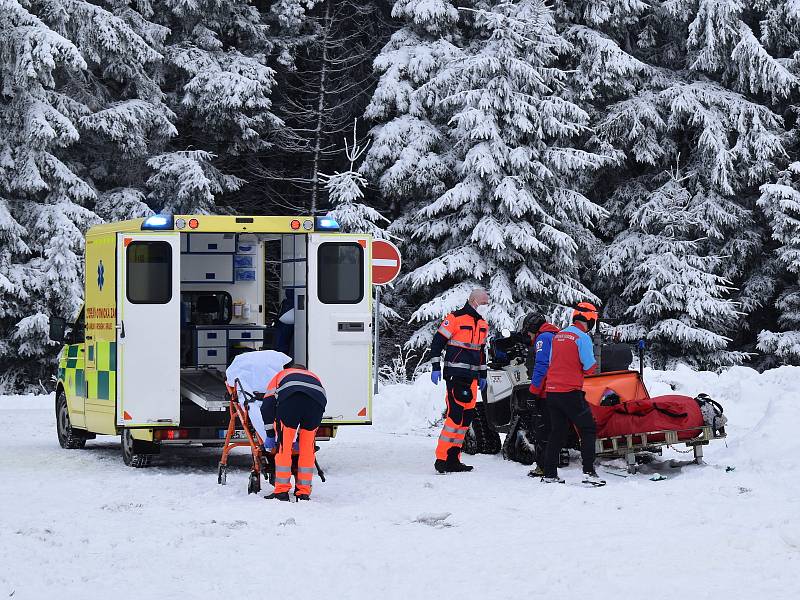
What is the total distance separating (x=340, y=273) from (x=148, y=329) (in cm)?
200

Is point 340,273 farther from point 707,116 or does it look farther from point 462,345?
point 707,116

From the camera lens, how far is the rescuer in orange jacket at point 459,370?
12289mm

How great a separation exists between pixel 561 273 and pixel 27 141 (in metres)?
11.0

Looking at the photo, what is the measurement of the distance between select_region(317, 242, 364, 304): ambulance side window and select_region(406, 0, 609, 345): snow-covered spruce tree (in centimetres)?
1147

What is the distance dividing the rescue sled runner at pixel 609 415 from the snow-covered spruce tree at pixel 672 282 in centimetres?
1350

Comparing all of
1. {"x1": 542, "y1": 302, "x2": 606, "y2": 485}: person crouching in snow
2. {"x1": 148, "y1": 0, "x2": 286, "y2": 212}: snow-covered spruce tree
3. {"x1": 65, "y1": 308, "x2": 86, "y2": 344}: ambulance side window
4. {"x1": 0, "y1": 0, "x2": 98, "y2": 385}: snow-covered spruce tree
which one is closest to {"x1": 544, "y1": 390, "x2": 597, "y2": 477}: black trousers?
{"x1": 542, "y1": 302, "x2": 606, "y2": 485}: person crouching in snow

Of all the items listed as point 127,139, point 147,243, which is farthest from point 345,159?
point 147,243

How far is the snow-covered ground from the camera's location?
7086 millimetres

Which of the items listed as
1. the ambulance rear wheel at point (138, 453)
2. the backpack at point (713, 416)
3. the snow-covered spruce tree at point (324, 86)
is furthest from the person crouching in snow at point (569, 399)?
the snow-covered spruce tree at point (324, 86)

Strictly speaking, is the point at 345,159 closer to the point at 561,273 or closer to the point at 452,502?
the point at 561,273

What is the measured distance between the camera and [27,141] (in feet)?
79.4

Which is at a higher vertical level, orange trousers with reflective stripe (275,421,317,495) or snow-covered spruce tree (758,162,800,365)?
snow-covered spruce tree (758,162,800,365)

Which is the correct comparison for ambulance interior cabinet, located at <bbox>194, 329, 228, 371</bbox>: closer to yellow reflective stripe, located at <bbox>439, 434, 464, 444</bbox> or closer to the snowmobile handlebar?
the snowmobile handlebar

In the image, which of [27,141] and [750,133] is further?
[750,133]
